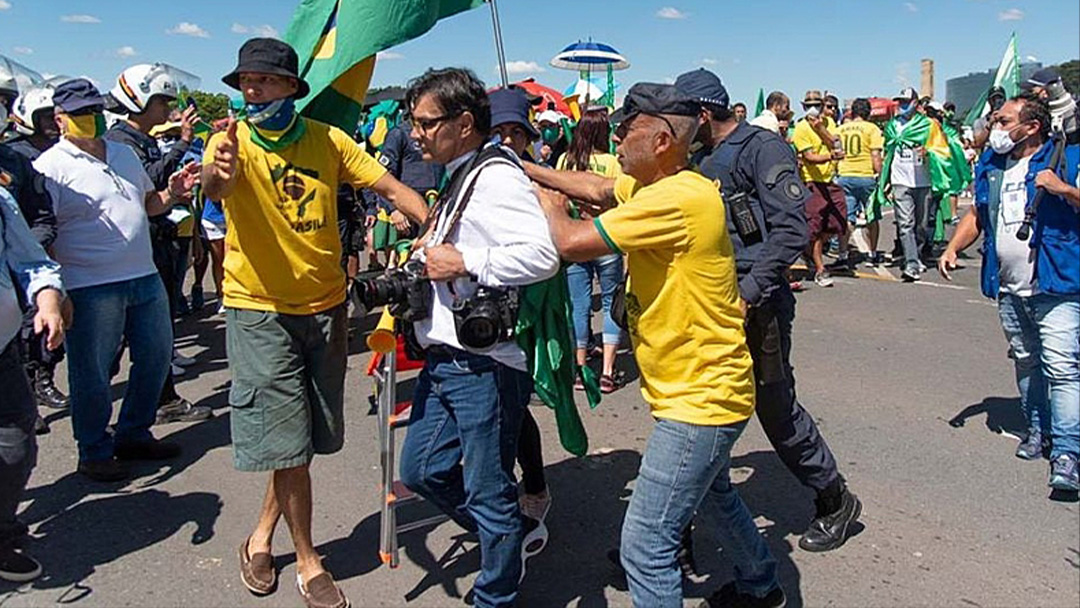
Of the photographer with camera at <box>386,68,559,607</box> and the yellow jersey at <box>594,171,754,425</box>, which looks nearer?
the yellow jersey at <box>594,171,754,425</box>

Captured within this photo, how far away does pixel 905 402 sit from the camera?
224 inches

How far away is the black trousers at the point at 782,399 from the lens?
3533mm

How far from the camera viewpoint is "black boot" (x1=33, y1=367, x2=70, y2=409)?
5.88 metres

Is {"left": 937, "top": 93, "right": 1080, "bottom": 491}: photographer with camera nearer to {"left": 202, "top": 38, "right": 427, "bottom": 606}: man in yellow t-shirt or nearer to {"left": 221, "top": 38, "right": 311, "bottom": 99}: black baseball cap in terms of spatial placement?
{"left": 202, "top": 38, "right": 427, "bottom": 606}: man in yellow t-shirt

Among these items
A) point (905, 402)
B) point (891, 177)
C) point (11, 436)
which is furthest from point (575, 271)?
point (891, 177)

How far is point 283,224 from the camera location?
3176 millimetres

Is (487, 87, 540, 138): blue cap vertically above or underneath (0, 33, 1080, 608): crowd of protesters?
above

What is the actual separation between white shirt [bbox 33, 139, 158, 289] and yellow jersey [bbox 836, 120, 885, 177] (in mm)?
8200

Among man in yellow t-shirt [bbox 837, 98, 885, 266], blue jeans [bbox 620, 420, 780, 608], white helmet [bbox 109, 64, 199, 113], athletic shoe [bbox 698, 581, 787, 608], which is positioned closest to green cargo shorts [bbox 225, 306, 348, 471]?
blue jeans [bbox 620, 420, 780, 608]

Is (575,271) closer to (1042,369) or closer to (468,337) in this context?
(1042,369)

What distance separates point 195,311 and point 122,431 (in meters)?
4.25

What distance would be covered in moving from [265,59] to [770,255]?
1993mm

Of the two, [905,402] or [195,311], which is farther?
[195,311]

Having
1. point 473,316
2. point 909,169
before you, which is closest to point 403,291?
point 473,316
